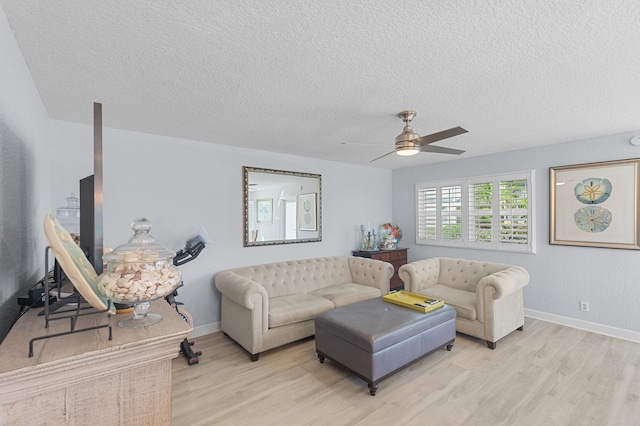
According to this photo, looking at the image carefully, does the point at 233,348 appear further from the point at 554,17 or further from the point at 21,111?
the point at 554,17

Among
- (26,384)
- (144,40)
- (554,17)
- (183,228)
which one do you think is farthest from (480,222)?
(26,384)

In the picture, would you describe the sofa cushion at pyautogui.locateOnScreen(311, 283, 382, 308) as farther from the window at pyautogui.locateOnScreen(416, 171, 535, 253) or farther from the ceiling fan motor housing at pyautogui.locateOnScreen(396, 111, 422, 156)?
the ceiling fan motor housing at pyautogui.locateOnScreen(396, 111, 422, 156)

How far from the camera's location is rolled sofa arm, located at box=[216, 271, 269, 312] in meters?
2.99

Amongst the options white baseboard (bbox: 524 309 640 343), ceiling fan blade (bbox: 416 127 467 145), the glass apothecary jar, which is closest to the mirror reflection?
ceiling fan blade (bbox: 416 127 467 145)

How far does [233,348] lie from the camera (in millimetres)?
3309

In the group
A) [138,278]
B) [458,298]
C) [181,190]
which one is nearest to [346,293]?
[458,298]

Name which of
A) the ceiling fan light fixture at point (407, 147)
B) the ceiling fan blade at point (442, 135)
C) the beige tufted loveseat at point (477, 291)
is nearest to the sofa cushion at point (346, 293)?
the beige tufted loveseat at point (477, 291)

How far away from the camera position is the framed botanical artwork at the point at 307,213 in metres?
4.63

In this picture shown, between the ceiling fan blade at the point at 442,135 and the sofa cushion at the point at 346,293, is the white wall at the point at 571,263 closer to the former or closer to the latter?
the sofa cushion at the point at 346,293

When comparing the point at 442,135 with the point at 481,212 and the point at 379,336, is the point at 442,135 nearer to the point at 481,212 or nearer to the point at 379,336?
the point at 379,336

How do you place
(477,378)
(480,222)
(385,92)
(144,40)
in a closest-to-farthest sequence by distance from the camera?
1. (144,40)
2. (385,92)
3. (477,378)
4. (480,222)

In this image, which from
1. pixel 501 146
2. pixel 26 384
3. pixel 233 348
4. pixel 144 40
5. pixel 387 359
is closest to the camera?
pixel 26 384

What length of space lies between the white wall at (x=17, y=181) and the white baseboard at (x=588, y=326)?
17.3 feet

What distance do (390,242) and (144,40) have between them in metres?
4.69
